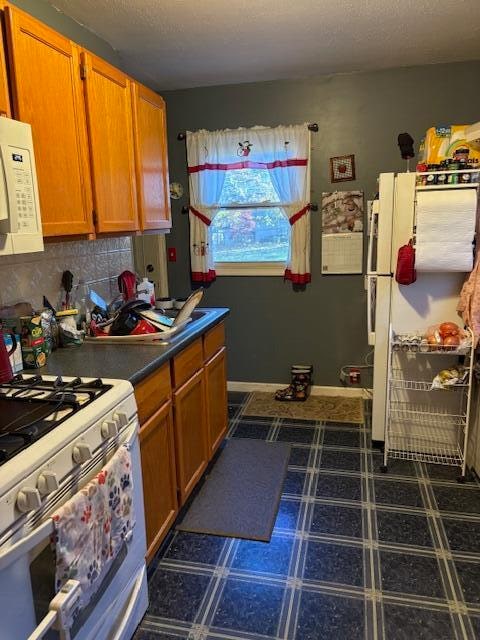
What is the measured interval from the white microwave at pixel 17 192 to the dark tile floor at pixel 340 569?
142 cm

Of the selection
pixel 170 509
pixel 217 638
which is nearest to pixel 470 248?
pixel 170 509

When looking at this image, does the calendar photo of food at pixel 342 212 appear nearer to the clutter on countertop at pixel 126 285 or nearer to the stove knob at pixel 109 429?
the clutter on countertop at pixel 126 285

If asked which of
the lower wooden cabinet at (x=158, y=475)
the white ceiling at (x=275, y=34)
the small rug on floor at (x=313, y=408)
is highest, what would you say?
the white ceiling at (x=275, y=34)

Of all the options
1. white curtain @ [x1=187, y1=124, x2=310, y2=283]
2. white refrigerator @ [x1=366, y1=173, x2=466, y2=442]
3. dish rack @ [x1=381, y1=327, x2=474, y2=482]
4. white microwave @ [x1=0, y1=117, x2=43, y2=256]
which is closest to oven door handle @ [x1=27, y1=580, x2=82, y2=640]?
white microwave @ [x1=0, y1=117, x2=43, y2=256]

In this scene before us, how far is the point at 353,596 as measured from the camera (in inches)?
71.6

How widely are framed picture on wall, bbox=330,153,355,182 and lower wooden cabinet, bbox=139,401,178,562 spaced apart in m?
2.36

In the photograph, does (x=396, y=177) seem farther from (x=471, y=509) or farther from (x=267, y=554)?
(x=267, y=554)

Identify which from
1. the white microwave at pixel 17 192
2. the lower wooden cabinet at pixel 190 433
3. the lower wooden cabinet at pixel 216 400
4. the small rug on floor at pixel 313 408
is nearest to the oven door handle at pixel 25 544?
the white microwave at pixel 17 192

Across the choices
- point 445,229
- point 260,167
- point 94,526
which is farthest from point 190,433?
point 260,167

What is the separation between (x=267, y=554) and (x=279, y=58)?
298cm

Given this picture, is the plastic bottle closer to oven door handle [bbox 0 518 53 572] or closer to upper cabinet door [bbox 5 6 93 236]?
upper cabinet door [bbox 5 6 93 236]

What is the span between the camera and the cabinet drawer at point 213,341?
8.41ft

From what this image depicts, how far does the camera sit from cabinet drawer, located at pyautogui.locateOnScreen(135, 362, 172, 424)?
1.77m

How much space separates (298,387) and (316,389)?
0.21 metres
